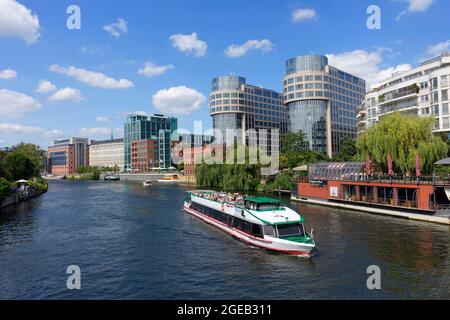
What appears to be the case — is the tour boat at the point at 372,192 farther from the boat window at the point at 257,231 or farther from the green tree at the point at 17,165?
the green tree at the point at 17,165

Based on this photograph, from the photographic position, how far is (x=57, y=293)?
26812 millimetres

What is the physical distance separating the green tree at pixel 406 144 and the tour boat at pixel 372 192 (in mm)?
4421

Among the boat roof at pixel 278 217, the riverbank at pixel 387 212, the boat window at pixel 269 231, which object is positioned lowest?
the riverbank at pixel 387 212

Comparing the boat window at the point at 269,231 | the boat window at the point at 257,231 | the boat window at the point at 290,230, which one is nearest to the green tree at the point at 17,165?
the boat window at the point at 257,231

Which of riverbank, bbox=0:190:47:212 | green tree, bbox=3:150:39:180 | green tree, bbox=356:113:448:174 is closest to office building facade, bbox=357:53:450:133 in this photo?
green tree, bbox=356:113:448:174

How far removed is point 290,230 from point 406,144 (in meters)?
39.9

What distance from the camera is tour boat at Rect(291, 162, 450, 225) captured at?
168 ft

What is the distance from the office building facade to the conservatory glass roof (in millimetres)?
18616

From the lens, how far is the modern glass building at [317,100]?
163 metres

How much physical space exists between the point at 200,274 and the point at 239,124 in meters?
169

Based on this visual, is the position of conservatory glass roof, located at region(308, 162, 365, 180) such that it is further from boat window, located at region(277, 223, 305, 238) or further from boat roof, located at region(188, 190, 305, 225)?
boat window, located at region(277, 223, 305, 238)

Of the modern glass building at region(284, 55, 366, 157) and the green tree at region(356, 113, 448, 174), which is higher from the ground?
the modern glass building at region(284, 55, 366, 157)
